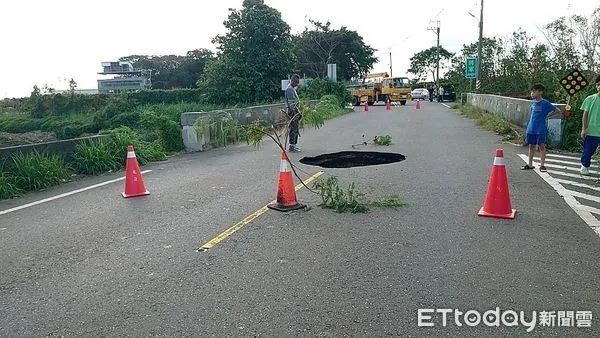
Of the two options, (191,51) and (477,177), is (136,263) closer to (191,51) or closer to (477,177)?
(477,177)

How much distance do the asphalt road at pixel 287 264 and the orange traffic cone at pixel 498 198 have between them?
175 mm

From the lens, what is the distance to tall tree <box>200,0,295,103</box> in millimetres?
28078

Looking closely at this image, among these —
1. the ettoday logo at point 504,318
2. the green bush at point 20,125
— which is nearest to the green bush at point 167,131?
the ettoday logo at point 504,318

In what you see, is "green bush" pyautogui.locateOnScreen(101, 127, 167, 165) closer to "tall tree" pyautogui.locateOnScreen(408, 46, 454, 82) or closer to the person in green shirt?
the person in green shirt

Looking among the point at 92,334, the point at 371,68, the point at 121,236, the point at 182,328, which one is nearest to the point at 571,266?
the point at 182,328

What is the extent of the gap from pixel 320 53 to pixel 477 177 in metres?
47.4

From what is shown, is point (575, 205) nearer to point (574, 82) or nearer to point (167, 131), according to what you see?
point (574, 82)

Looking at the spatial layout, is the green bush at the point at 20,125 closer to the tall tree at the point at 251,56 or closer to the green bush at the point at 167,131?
the tall tree at the point at 251,56

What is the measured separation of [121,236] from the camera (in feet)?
18.1

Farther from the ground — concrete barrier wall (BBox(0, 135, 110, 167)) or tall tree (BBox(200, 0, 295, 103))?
tall tree (BBox(200, 0, 295, 103))

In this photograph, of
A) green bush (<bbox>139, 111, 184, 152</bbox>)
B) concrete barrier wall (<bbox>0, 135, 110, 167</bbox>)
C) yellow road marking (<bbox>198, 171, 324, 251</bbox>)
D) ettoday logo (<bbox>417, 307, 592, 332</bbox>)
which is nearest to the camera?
ettoday logo (<bbox>417, 307, 592, 332</bbox>)

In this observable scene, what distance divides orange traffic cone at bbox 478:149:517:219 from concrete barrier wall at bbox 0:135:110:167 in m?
8.14

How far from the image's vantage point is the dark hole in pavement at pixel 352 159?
10008 millimetres

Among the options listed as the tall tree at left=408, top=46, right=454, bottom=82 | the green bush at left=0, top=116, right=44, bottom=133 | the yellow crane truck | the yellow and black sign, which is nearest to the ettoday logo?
the yellow and black sign
